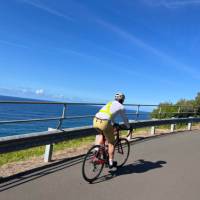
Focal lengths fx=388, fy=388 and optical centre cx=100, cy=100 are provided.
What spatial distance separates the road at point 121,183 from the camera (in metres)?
6.98

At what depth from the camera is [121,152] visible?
9758 millimetres

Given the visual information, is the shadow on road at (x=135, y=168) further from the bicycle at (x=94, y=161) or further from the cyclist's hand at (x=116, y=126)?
the cyclist's hand at (x=116, y=126)

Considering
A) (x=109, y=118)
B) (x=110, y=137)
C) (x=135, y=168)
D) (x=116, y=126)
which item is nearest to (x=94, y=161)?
(x=110, y=137)

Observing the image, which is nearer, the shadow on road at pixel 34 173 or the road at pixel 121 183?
the road at pixel 121 183

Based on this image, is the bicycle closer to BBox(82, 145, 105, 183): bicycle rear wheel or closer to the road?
BBox(82, 145, 105, 183): bicycle rear wheel

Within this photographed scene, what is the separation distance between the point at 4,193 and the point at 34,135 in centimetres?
232

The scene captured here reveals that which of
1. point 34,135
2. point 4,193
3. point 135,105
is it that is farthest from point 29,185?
point 135,105

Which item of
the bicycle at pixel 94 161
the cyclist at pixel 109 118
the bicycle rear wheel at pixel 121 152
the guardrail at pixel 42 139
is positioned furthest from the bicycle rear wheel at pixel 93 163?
the guardrail at pixel 42 139

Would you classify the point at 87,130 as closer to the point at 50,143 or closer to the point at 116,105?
the point at 50,143

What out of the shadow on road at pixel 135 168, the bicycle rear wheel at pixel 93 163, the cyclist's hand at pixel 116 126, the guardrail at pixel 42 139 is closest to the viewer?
the bicycle rear wheel at pixel 93 163

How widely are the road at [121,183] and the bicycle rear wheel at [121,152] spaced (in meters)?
0.17

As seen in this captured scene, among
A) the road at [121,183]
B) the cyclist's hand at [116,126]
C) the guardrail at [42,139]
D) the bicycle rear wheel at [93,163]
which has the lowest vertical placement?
the road at [121,183]

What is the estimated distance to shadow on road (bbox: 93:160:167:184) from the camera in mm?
8562

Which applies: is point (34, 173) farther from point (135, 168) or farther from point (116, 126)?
Answer: point (135, 168)
